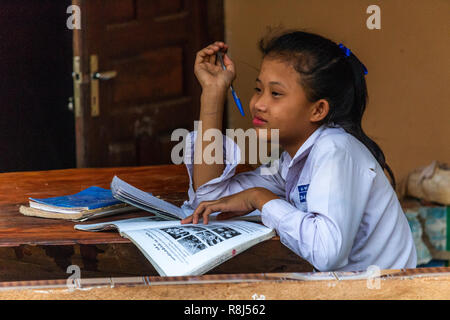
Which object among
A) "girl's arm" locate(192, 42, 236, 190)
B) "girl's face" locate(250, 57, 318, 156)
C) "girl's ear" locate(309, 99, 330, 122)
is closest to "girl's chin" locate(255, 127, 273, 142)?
"girl's face" locate(250, 57, 318, 156)

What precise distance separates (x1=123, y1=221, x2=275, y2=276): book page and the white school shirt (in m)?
0.08

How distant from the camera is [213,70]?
1904 mm

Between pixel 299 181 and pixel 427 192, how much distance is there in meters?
1.89

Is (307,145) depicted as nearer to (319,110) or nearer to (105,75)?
(319,110)

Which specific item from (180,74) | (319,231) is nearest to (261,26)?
(180,74)

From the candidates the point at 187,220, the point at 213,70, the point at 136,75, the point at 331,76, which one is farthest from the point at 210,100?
the point at 136,75

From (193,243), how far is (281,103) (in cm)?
50

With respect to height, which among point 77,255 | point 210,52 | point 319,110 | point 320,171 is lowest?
point 77,255

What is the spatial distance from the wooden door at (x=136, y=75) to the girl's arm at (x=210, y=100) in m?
1.65

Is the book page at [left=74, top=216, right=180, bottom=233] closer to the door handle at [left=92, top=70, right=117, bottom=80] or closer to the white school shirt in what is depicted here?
the white school shirt

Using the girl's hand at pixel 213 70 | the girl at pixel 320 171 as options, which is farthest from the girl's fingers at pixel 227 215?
the girl's hand at pixel 213 70

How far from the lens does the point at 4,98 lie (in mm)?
3734
